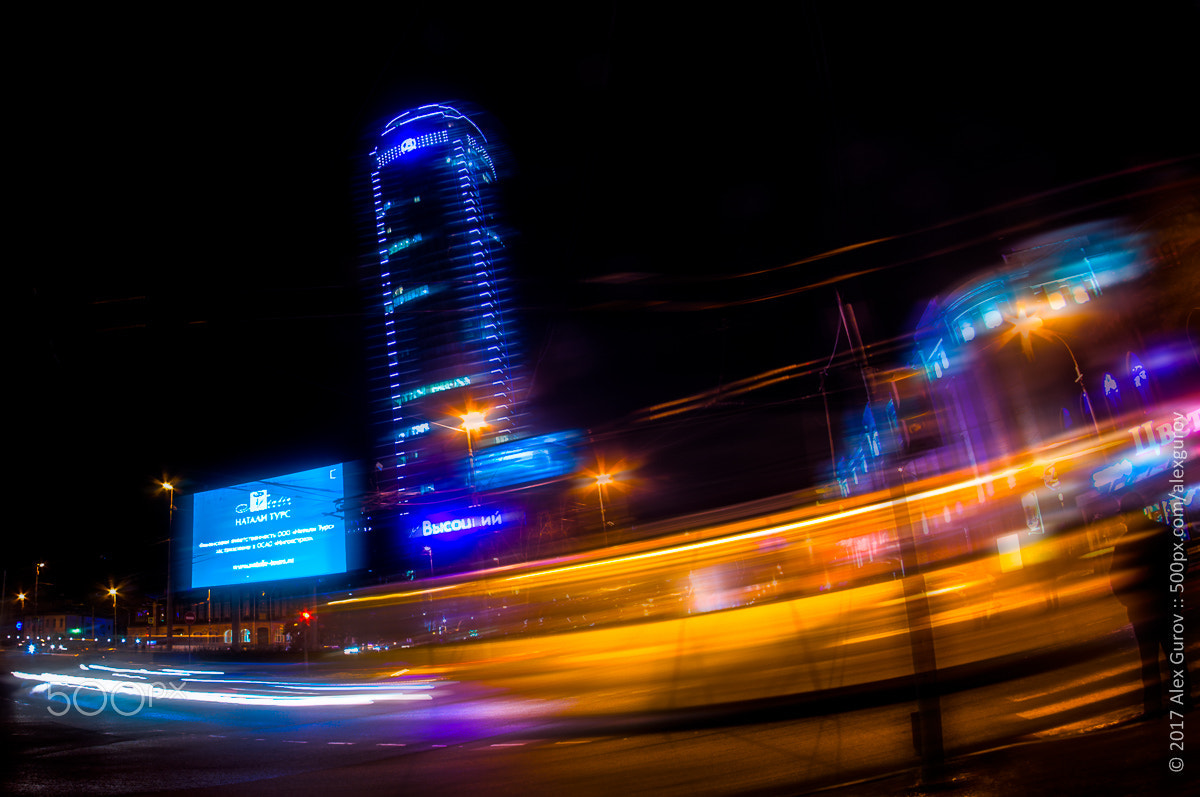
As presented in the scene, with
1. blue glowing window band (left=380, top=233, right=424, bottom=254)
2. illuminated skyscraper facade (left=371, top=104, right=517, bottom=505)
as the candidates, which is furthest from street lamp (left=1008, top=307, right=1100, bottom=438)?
blue glowing window band (left=380, top=233, right=424, bottom=254)

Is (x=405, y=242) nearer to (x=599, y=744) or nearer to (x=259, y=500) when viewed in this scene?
(x=259, y=500)

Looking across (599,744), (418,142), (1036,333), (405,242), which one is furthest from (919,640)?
(1036,333)

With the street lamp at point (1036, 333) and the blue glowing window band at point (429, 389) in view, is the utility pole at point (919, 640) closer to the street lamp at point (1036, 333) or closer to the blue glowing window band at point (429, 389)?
the blue glowing window band at point (429, 389)

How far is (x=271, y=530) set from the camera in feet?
78.3

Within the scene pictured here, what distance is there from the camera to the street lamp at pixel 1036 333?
98.0ft

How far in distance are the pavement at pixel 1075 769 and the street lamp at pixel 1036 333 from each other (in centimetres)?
3134

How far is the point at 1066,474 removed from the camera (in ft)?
37.2

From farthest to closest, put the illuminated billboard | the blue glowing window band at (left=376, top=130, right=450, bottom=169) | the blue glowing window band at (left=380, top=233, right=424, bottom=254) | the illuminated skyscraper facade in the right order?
the illuminated billboard < the blue glowing window band at (left=376, top=130, right=450, bottom=169) < the illuminated skyscraper facade < the blue glowing window band at (left=380, top=233, right=424, bottom=254)

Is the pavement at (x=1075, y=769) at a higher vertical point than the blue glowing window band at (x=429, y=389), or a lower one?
lower

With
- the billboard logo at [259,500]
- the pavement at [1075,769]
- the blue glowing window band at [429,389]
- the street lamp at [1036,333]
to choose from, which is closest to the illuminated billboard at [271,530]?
the billboard logo at [259,500]

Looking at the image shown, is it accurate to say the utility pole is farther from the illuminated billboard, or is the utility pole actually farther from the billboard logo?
the billboard logo

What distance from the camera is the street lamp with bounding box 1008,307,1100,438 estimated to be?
98.0ft

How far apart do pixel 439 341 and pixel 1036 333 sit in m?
29.3

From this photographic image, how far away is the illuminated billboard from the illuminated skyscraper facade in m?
2.29
